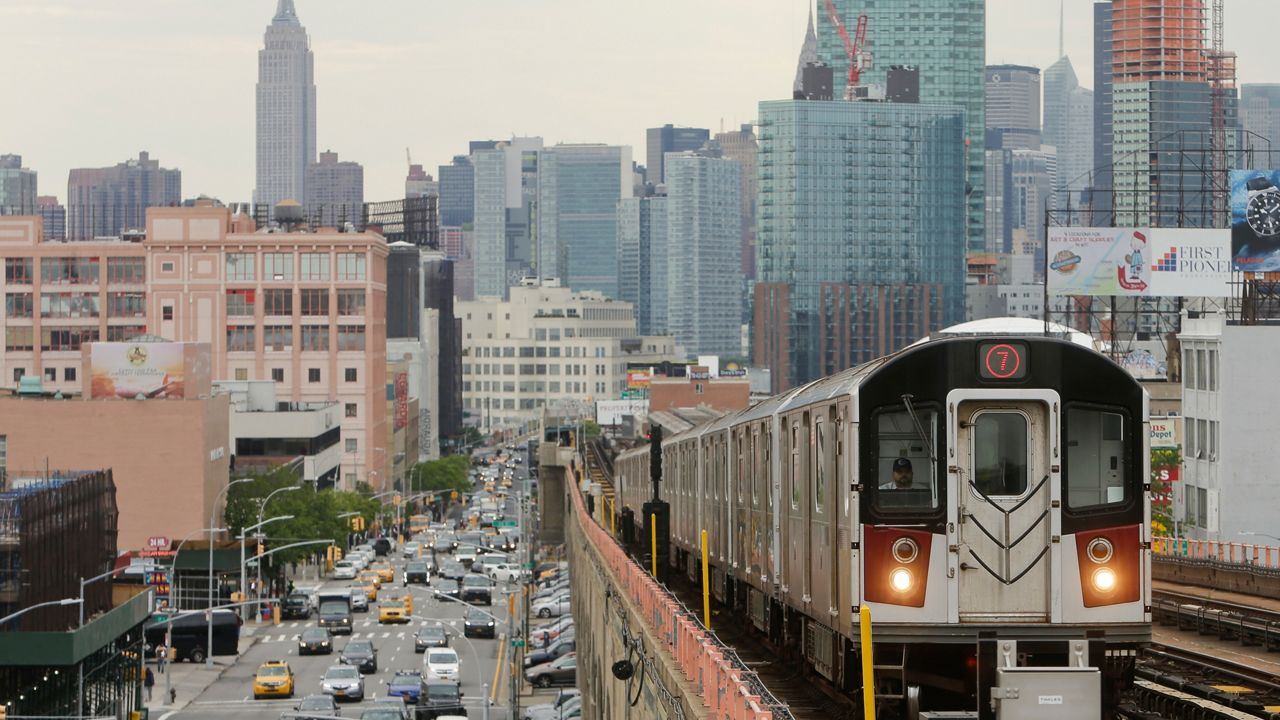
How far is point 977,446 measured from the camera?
17375 millimetres

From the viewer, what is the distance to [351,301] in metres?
152

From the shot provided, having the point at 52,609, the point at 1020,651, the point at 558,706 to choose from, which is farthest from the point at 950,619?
the point at 52,609

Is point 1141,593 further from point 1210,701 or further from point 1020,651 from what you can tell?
point 1210,701

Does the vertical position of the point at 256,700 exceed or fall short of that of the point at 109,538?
it falls short

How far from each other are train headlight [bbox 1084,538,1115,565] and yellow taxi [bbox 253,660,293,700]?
168 ft

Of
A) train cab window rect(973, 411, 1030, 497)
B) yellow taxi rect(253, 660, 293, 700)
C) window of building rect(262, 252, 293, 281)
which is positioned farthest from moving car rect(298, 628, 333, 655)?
window of building rect(262, 252, 293, 281)

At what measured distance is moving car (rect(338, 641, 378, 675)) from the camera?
6988 centimetres

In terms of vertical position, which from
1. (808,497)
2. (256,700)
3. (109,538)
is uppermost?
(808,497)

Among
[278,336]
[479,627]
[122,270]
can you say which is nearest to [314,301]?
[278,336]

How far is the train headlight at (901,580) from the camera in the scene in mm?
17281

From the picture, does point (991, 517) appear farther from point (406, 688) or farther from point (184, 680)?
point (184, 680)

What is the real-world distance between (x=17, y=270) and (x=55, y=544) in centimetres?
9664

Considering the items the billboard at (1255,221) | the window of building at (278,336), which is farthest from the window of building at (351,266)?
the billboard at (1255,221)

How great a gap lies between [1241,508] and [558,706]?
114ft
